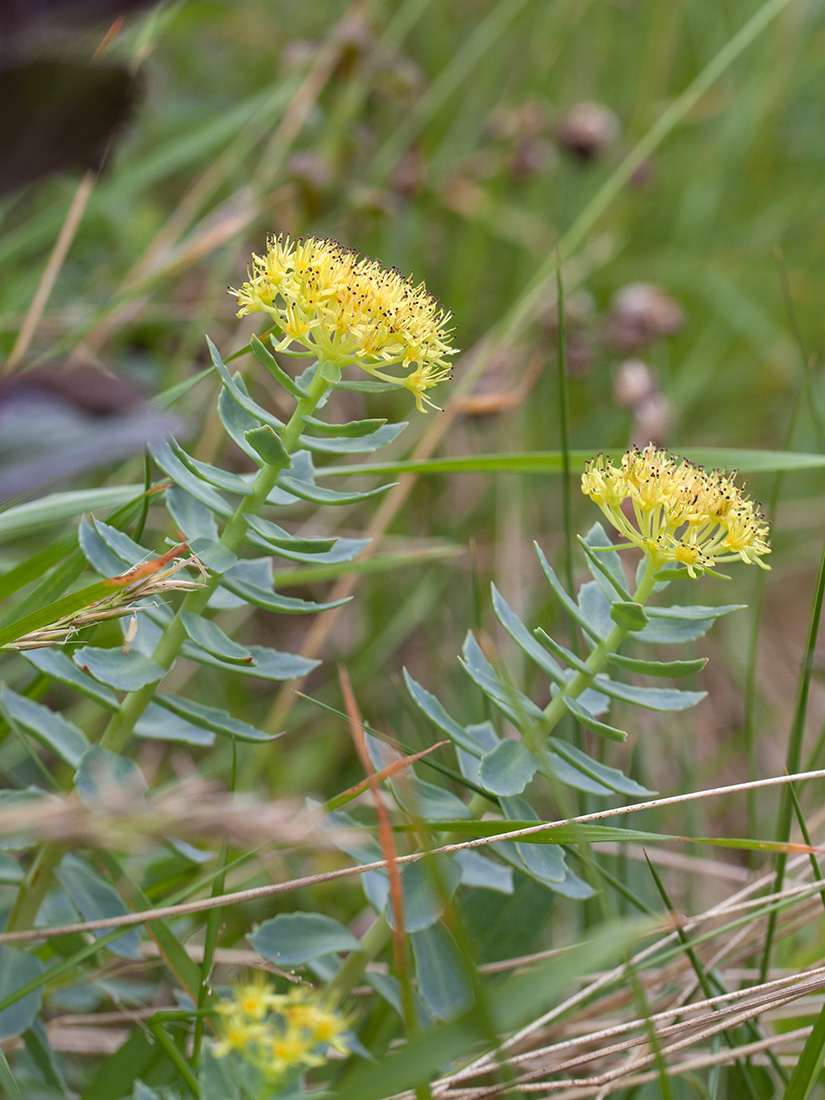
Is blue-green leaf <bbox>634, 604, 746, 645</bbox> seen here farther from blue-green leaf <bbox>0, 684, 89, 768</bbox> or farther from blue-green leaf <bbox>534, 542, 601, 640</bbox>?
blue-green leaf <bbox>0, 684, 89, 768</bbox>

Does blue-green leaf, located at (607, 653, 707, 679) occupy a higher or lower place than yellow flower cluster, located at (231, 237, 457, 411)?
lower

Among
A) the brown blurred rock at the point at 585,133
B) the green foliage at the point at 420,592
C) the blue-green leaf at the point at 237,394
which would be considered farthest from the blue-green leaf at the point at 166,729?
the brown blurred rock at the point at 585,133

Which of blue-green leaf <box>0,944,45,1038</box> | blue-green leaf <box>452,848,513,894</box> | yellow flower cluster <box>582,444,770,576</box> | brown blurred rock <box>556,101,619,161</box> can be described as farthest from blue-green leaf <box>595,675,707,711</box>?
brown blurred rock <box>556,101,619,161</box>

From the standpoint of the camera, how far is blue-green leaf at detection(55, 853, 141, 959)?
2.86ft

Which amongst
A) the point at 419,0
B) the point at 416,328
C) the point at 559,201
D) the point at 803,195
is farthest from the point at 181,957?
the point at 803,195

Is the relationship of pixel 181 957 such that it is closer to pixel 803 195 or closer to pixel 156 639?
pixel 156 639

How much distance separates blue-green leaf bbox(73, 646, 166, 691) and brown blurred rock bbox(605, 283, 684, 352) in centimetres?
152

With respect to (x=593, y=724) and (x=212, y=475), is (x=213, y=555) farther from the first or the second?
(x=593, y=724)

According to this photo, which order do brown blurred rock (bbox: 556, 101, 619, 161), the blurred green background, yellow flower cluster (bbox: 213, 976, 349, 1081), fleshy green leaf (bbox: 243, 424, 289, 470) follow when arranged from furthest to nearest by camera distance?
1. brown blurred rock (bbox: 556, 101, 619, 161)
2. the blurred green background
3. fleshy green leaf (bbox: 243, 424, 289, 470)
4. yellow flower cluster (bbox: 213, 976, 349, 1081)

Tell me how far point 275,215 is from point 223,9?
408mm

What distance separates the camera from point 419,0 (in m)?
2.19

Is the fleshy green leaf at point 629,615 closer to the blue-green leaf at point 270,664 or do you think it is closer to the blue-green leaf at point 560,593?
the blue-green leaf at point 560,593

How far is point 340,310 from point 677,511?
333 millimetres

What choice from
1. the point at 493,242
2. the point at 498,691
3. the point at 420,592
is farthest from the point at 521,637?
the point at 493,242
